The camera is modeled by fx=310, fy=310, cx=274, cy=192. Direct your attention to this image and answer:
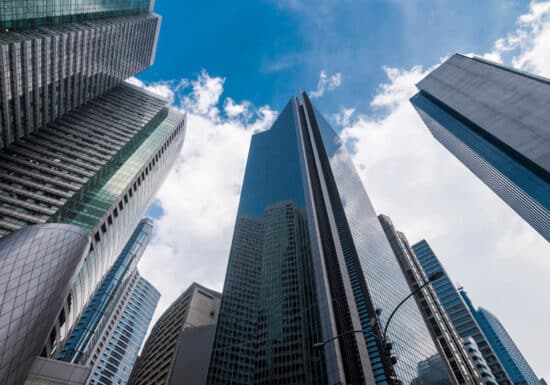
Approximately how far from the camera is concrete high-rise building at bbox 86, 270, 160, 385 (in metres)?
140

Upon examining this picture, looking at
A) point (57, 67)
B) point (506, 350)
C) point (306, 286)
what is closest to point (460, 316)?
point (506, 350)

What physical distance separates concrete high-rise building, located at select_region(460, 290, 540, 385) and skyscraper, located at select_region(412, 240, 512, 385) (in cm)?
3436

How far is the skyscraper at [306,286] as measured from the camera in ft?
214

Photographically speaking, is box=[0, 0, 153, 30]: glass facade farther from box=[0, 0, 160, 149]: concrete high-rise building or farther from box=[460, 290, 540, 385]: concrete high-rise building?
box=[460, 290, 540, 385]: concrete high-rise building

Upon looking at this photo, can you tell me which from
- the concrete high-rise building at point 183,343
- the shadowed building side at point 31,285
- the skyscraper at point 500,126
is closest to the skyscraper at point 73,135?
the shadowed building side at point 31,285

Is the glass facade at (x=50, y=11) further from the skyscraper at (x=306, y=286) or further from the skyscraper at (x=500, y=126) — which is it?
the skyscraper at (x=500, y=126)

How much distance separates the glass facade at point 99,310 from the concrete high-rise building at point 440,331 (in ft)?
457

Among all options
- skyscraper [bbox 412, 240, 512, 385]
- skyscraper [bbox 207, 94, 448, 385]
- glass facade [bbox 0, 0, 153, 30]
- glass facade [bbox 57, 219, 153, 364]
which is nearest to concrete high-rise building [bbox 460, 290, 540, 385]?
skyscraper [bbox 412, 240, 512, 385]

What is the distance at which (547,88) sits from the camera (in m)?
80.7

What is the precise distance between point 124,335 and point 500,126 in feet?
611

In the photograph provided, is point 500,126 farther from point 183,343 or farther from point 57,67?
point 57,67

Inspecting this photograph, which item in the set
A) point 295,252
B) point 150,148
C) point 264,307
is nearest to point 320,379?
point 264,307

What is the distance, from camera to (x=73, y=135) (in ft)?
308

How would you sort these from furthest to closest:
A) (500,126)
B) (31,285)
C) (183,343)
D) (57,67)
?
(183,343) → (500,126) → (57,67) → (31,285)
